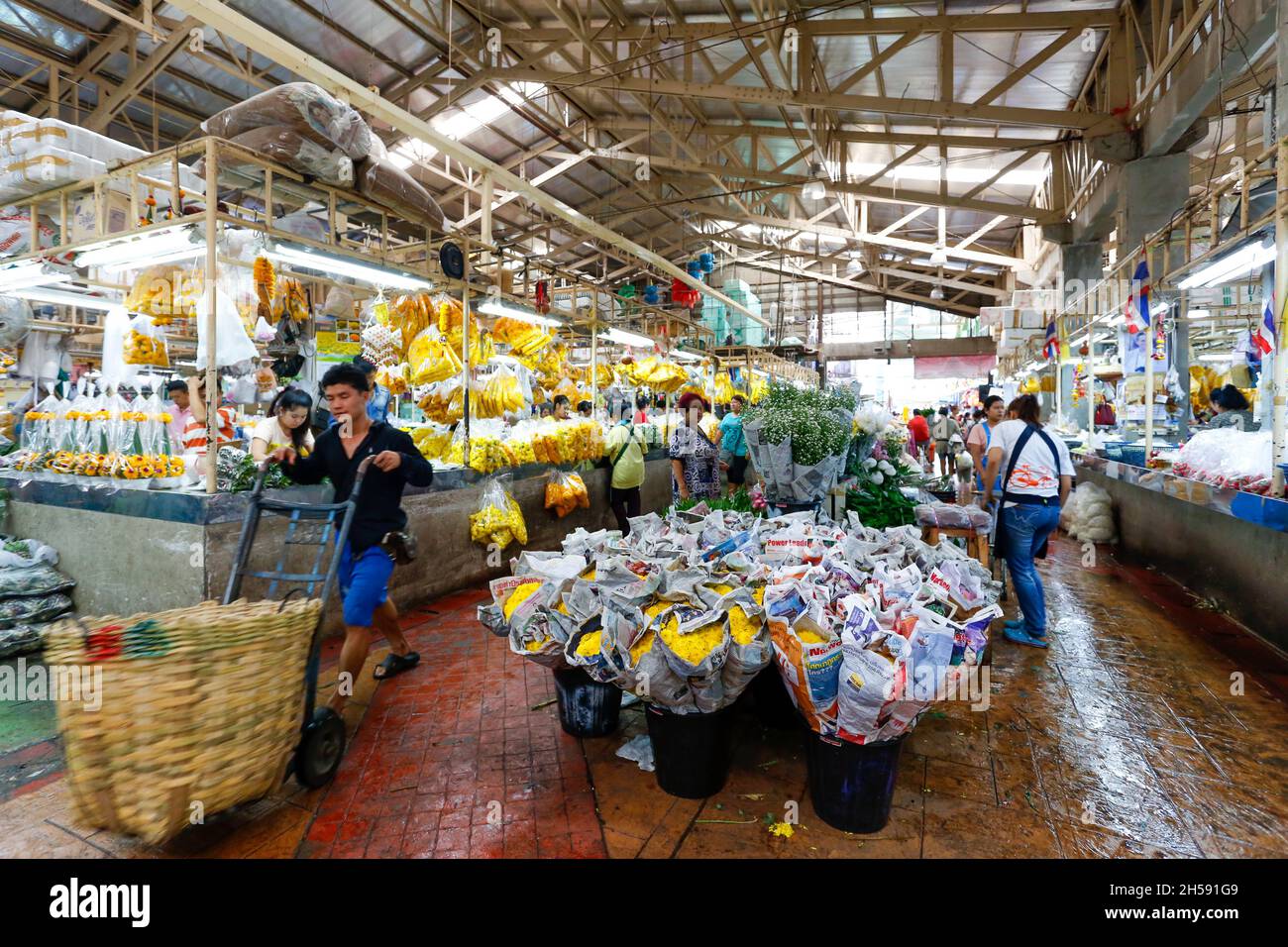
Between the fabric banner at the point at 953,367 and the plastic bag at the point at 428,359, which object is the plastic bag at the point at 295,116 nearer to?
the plastic bag at the point at 428,359

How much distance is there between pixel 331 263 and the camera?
4.44 meters

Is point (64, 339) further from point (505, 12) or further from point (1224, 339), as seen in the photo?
point (1224, 339)

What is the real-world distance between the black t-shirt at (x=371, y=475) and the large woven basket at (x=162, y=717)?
113 centimetres

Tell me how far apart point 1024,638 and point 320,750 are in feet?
14.3

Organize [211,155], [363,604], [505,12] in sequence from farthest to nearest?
[505,12], [211,155], [363,604]

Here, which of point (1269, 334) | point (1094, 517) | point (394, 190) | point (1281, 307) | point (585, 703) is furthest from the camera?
point (1094, 517)

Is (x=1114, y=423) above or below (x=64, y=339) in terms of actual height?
below

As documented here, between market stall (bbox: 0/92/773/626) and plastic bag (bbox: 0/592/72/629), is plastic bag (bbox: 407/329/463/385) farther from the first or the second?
plastic bag (bbox: 0/592/72/629)

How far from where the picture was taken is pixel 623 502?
7148 millimetres

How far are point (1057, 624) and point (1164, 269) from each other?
2.98m

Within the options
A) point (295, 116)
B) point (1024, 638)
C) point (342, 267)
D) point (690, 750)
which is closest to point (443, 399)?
point (342, 267)

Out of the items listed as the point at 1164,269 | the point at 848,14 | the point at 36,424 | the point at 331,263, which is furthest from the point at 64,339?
the point at 1164,269

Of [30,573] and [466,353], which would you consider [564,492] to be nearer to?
[466,353]
